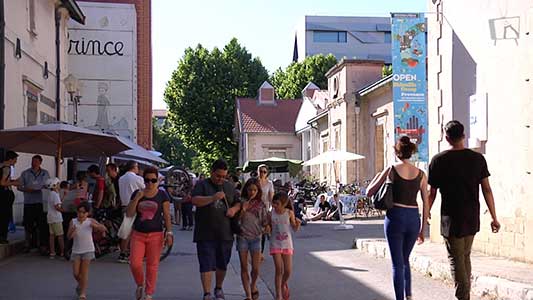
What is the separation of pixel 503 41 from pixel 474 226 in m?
5.02

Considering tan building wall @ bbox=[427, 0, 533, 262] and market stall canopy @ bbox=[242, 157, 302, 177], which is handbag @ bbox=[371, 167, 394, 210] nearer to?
tan building wall @ bbox=[427, 0, 533, 262]

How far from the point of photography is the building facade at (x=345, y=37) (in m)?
90.5

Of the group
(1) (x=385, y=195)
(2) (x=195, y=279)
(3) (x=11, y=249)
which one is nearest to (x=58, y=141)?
(3) (x=11, y=249)

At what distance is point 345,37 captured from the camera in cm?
9269

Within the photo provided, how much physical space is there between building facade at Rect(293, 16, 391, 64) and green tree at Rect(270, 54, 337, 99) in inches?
987

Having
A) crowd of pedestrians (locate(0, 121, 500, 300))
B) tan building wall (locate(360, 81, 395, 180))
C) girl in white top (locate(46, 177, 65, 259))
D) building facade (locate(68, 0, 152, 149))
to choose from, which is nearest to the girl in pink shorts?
crowd of pedestrians (locate(0, 121, 500, 300))

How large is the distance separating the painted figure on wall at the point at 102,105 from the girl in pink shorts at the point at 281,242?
1028 inches

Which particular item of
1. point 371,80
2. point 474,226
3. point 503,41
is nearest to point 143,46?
point 371,80

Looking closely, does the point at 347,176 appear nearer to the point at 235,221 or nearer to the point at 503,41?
the point at 503,41

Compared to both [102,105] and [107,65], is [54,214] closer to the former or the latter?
[102,105]

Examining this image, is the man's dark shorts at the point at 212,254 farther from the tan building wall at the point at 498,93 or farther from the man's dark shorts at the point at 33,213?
the man's dark shorts at the point at 33,213

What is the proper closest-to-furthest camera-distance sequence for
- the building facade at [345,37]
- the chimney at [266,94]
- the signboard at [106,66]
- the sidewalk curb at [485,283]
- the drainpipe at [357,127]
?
the sidewalk curb at [485,283]
the drainpipe at [357,127]
the signboard at [106,66]
the chimney at [266,94]
the building facade at [345,37]

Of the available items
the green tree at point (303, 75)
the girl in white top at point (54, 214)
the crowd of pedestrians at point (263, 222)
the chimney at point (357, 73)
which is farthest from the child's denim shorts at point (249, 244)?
the green tree at point (303, 75)

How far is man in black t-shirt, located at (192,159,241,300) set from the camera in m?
8.01
